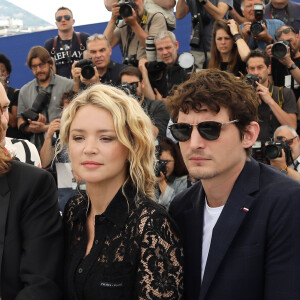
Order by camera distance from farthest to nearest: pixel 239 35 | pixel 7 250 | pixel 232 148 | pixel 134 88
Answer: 1. pixel 239 35
2. pixel 134 88
3. pixel 232 148
4. pixel 7 250

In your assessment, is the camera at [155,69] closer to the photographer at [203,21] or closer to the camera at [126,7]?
the photographer at [203,21]

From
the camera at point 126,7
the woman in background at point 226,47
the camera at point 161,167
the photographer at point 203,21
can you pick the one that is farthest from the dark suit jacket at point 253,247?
the camera at point 126,7

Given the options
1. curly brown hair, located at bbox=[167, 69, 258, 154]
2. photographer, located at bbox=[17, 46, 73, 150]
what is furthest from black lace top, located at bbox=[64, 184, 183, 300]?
photographer, located at bbox=[17, 46, 73, 150]

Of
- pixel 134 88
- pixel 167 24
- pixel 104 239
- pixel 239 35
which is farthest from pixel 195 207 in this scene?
pixel 167 24

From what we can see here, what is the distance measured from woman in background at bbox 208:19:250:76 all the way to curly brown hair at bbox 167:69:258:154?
3620mm

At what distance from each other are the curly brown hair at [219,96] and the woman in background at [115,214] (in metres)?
0.22

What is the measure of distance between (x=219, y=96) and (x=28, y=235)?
0.96 m

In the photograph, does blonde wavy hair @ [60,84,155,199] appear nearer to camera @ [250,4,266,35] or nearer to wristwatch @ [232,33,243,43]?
wristwatch @ [232,33,243,43]

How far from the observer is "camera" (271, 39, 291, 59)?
576cm

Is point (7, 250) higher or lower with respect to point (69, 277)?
higher

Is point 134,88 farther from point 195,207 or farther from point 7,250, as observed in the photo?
point 7,250

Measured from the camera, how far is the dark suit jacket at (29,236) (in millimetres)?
2150

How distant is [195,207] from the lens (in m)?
2.53

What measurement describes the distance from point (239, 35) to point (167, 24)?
136 cm
